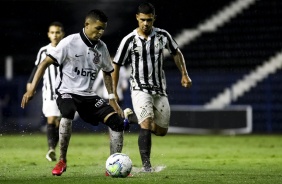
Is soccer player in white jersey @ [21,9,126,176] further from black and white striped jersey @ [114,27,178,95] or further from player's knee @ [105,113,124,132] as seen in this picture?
black and white striped jersey @ [114,27,178,95]

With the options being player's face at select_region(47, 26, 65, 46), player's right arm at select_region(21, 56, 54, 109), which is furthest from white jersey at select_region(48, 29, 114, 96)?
player's face at select_region(47, 26, 65, 46)

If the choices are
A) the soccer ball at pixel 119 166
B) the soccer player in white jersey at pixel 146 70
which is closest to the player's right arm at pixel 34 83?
the soccer ball at pixel 119 166

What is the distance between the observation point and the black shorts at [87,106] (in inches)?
319

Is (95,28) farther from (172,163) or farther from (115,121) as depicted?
(172,163)

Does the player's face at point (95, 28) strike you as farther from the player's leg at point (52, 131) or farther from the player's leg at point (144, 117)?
the player's leg at point (52, 131)

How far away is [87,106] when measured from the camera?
27.0 ft

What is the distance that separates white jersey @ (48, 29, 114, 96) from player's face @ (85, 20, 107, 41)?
0.26ft

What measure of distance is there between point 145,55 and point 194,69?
1243 cm

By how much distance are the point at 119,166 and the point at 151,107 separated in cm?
150

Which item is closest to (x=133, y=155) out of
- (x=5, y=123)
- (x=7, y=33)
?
(x=5, y=123)

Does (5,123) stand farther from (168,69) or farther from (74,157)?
(74,157)

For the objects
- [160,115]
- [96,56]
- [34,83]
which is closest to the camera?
[34,83]

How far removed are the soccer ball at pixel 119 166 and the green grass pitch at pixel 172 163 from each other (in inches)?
3.7

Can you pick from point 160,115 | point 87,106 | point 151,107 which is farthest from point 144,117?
point 87,106
